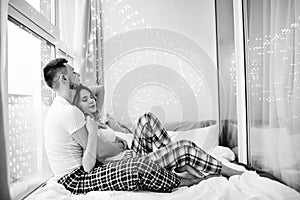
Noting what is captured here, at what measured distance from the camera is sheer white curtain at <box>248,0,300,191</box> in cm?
130

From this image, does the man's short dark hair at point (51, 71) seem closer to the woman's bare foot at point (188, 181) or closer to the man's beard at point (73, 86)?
the man's beard at point (73, 86)

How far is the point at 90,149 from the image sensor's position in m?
1.51

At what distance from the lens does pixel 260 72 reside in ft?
5.76

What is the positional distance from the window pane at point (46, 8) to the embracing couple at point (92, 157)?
2.07 feet

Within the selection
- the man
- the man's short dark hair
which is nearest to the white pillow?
the man

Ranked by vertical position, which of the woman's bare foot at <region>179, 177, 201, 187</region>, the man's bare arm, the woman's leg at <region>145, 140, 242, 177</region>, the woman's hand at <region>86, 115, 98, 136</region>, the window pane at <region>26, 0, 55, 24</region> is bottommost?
the woman's bare foot at <region>179, 177, 201, 187</region>

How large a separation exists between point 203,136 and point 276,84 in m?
1.06

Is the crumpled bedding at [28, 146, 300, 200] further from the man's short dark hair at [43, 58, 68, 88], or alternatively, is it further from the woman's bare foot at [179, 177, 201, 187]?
the man's short dark hair at [43, 58, 68, 88]

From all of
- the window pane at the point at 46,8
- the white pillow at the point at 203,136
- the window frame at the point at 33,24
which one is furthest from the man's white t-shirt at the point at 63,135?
the white pillow at the point at 203,136

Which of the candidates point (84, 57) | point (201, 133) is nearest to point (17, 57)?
point (84, 57)

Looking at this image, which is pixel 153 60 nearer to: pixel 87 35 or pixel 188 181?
pixel 87 35

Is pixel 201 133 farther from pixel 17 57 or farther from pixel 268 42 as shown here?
pixel 17 57

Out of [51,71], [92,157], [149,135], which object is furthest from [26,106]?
[149,135]

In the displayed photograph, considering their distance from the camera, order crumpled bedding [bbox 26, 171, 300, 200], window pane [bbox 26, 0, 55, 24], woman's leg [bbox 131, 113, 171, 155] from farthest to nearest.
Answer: window pane [bbox 26, 0, 55, 24] → woman's leg [bbox 131, 113, 171, 155] → crumpled bedding [bbox 26, 171, 300, 200]
